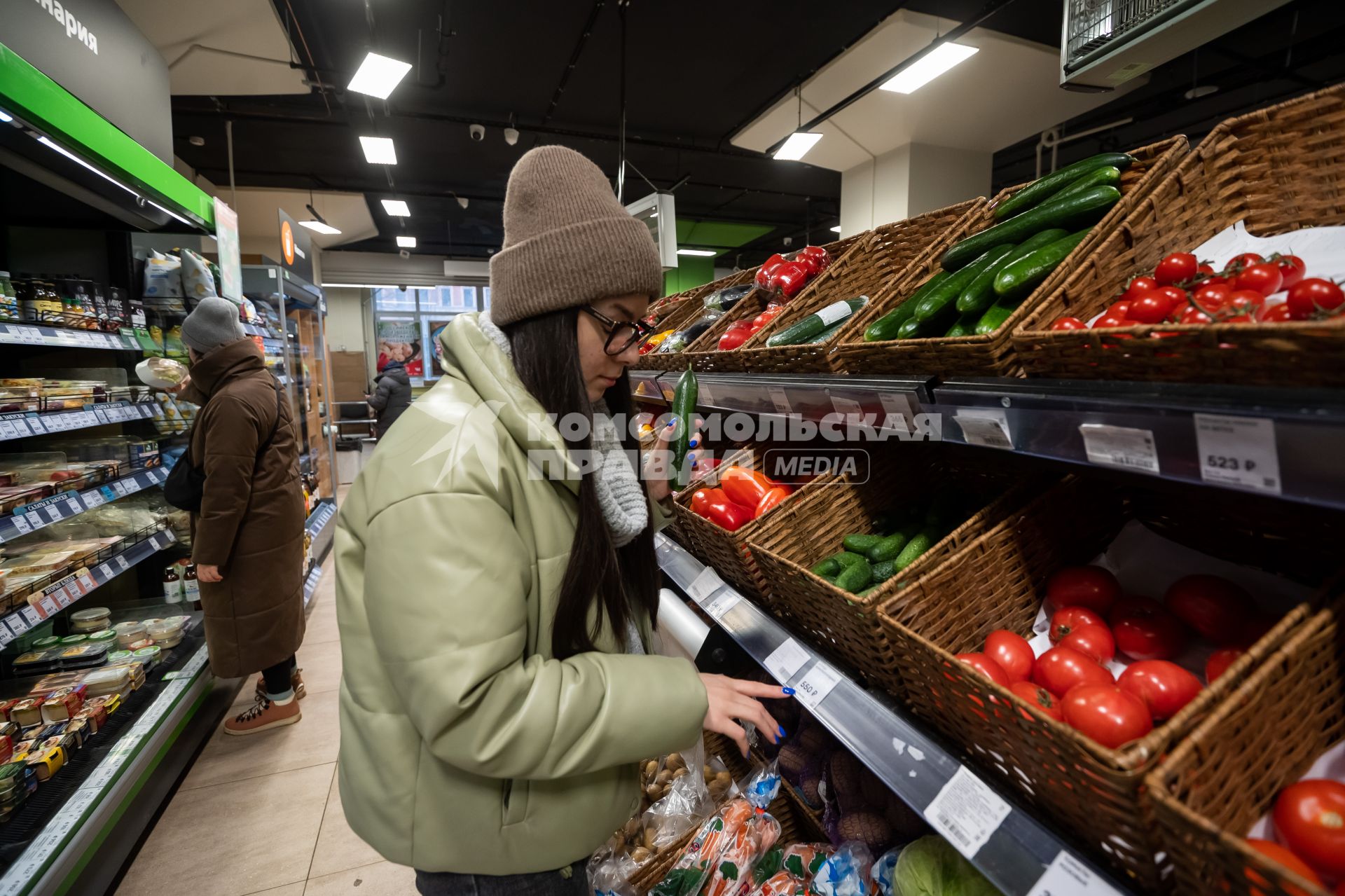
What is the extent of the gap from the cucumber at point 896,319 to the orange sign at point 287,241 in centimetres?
525

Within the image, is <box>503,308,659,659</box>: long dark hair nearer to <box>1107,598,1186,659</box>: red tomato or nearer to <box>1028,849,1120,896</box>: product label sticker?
<box>1028,849,1120,896</box>: product label sticker

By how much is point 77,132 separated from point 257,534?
1.61 metres

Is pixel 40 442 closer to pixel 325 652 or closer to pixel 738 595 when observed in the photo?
pixel 325 652

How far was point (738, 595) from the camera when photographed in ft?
5.34

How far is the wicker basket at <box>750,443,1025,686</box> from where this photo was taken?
43.5 inches

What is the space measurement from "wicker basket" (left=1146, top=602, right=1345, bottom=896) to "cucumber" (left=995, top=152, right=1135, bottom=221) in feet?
2.99

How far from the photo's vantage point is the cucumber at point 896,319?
1385 mm

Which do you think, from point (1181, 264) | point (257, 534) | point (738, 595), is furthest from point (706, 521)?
point (257, 534)

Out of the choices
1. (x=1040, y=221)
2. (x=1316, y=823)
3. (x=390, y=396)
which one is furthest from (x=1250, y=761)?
(x=390, y=396)

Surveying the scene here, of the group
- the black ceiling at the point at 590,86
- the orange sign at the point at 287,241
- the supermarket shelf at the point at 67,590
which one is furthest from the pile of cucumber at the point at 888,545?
the orange sign at the point at 287,241

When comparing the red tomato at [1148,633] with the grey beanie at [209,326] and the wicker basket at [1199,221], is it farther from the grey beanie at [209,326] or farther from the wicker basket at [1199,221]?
the grey beanie at [209,326]

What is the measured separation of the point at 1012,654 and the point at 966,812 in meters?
0.29

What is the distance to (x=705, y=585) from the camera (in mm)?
1771

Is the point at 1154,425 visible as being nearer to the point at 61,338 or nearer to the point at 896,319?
the point at 896,319
